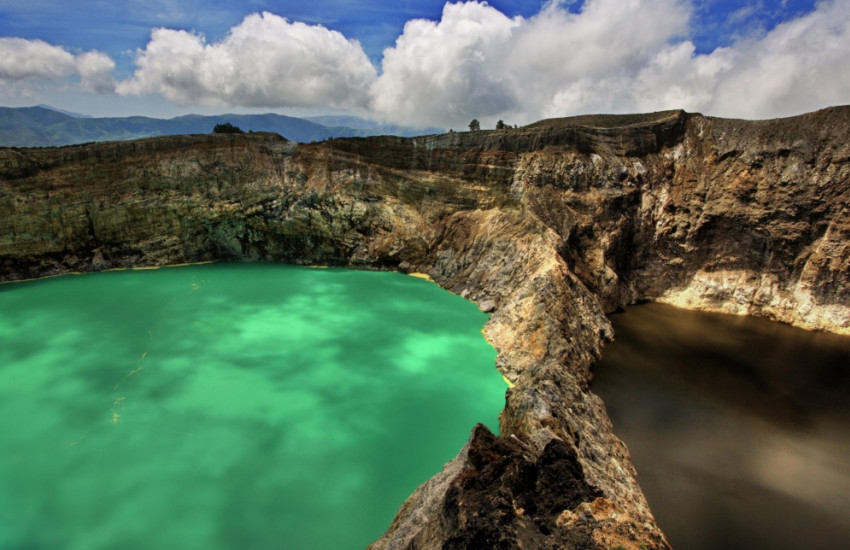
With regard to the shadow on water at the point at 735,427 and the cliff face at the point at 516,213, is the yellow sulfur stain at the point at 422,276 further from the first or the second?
the shadow on water at the point at 735,427

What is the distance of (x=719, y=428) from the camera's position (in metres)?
14.6

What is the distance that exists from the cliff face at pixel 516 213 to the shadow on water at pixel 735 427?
212 cm

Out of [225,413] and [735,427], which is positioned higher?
[735,427]

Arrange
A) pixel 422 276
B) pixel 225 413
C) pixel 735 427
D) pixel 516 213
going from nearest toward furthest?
pixel 225 413 → pixel 735 427 → pixel 516 213 → pixel 422 276

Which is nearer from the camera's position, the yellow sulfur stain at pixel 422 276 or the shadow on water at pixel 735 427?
the shadow on water at pixel 735 427

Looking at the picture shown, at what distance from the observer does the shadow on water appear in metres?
11.0

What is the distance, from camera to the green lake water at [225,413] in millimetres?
10133

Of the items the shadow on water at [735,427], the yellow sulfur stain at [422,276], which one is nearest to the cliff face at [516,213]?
the yellow sulfur stain at [422,276]

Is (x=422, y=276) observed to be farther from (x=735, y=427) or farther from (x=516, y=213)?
(x=735, y=427)

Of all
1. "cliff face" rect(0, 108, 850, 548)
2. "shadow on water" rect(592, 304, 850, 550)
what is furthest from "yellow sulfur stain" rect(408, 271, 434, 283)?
"shadow on water" rect(592, 304, 850, 550)

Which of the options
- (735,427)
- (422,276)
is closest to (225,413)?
(735,427)

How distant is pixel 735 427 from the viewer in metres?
14.7

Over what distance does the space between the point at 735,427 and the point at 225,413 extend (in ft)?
55.1

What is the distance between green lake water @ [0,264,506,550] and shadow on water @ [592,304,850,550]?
17.0 feet
